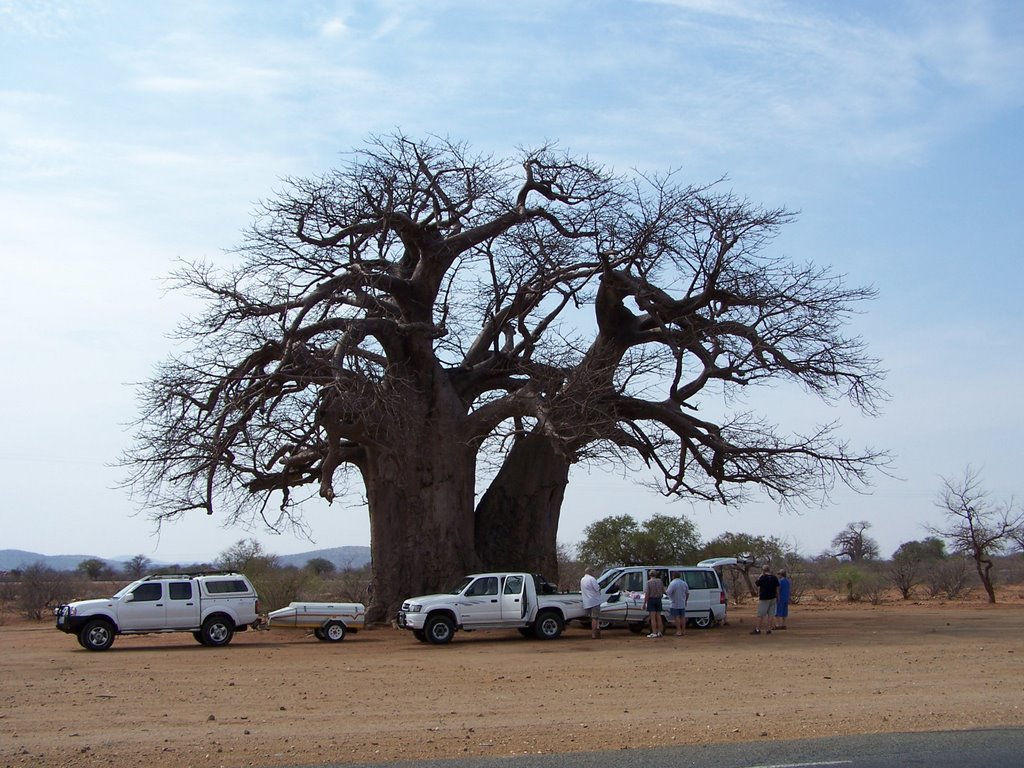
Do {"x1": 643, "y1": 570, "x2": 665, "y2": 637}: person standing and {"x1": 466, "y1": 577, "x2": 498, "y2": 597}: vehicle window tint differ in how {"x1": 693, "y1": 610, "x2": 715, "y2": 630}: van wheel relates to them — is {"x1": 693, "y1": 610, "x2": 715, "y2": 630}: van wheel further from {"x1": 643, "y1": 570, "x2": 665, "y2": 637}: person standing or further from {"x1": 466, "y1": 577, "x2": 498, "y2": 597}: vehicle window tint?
{"x1": 466, "y1": 577, "x2": 498, "y2": 597}: vehicle window tint

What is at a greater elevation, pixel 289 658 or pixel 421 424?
pixel 421 424

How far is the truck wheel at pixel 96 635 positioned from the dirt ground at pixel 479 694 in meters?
0.31

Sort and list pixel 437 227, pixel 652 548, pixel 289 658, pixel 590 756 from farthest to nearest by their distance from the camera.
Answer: pixel 652 548 → pixel 437 227 → pixel 289 658 → pixel 590 756

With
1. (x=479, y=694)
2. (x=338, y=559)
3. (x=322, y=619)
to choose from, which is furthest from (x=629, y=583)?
(x=338, y=559)

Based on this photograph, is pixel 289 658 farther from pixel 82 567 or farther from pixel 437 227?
pixel 82 567

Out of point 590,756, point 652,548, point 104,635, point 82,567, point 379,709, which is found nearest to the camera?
point 590,756

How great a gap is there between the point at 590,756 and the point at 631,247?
17147mm

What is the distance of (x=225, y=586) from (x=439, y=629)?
4.72m

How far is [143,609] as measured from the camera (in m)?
22.4

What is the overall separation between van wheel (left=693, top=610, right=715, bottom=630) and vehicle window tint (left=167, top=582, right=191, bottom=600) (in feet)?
37.2

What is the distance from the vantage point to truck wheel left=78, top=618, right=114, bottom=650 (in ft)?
72.3

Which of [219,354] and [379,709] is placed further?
[219,354]

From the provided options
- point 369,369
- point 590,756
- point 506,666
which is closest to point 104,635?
point 369,369

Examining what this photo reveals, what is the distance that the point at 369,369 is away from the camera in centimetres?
2233
